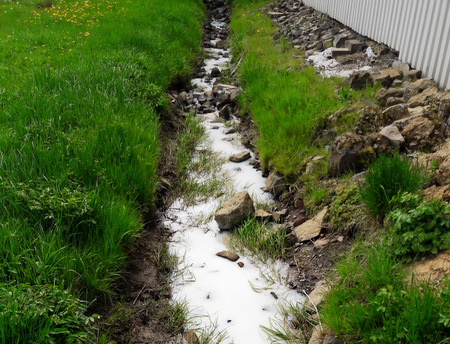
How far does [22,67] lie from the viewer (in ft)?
19.5

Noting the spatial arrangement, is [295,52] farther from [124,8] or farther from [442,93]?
[124,8]

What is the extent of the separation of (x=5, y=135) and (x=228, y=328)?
265 cm

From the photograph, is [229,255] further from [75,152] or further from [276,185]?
[75,152]

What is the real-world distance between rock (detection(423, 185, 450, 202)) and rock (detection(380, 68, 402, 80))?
279 cm

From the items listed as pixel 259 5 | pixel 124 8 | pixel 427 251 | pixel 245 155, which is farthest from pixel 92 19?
pixel 427 251

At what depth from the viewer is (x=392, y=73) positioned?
5.45m

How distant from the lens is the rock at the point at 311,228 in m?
3.70

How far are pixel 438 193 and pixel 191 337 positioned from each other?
2.14 m

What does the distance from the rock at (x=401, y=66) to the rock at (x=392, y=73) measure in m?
0.05

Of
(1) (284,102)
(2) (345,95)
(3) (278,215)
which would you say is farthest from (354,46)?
(3) (278,215)

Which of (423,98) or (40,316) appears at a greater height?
(423,98)

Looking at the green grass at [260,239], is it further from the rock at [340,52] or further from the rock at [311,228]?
the rock at [340,52]

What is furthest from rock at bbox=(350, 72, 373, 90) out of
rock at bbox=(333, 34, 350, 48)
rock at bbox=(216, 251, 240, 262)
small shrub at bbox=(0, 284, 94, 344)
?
small shrub at bbox=(0, 284, 94, 344)

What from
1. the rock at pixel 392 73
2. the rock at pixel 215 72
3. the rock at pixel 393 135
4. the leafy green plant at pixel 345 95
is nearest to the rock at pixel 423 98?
the rock at pixel 393 135
